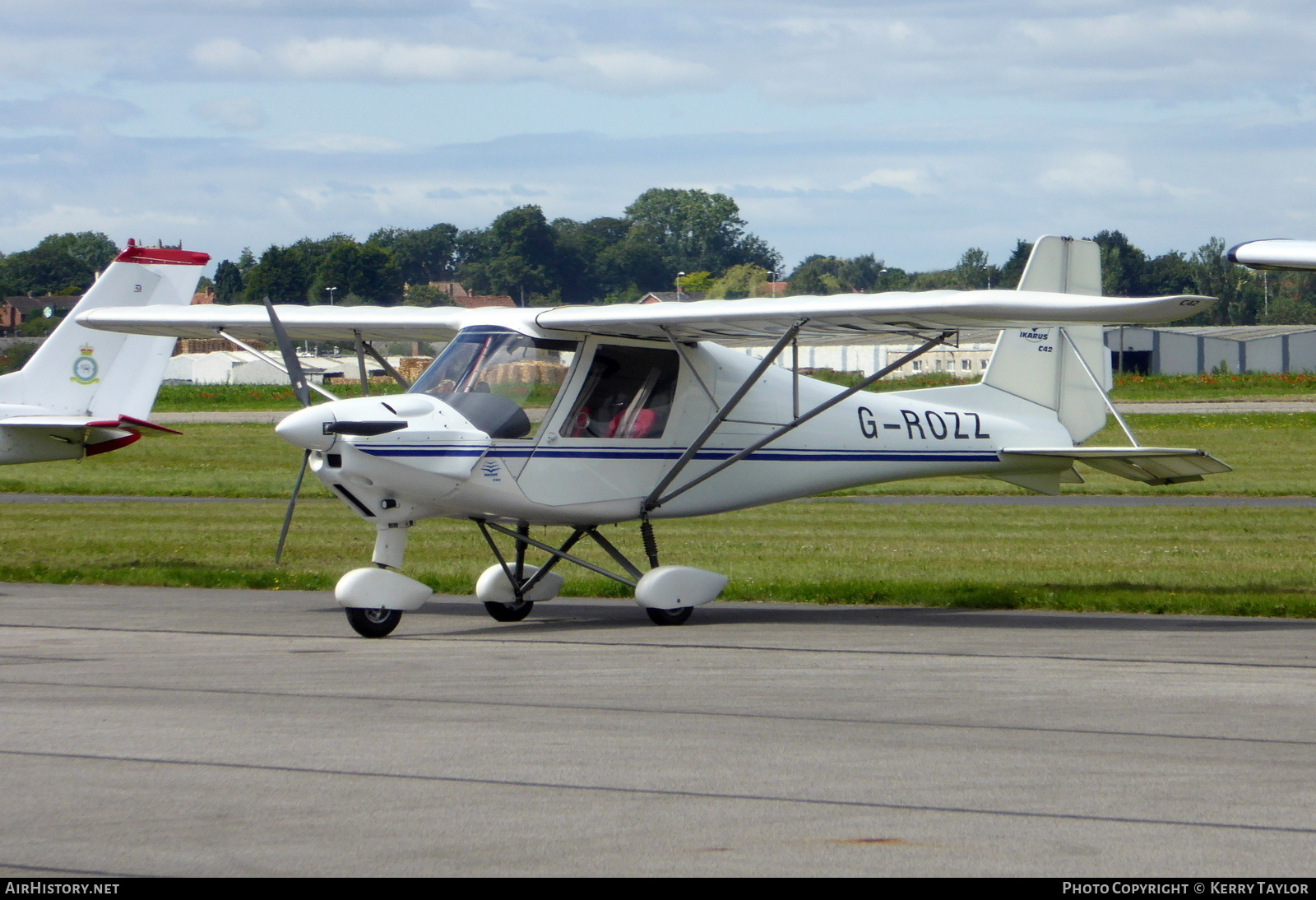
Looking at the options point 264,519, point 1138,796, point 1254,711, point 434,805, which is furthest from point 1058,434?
point 264,519

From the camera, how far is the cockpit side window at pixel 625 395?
12391mm

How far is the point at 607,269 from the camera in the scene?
133000 mm

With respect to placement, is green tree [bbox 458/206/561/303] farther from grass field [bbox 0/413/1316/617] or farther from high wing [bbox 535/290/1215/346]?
high wing [bbox 535/290/1215/346]

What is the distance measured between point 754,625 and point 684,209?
159 metres

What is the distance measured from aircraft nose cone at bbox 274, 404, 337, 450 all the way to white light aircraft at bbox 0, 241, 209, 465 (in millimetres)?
6791

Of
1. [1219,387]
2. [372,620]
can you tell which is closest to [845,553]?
[372,620]

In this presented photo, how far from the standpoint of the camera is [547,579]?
516 inches

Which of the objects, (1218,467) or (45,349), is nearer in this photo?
(1218,467)

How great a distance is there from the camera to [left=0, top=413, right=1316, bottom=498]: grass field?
91.3ft

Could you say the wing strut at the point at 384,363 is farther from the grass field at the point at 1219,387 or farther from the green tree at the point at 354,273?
the green tree at the point at 354,273

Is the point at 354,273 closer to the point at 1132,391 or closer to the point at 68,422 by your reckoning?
the point at 1132,391

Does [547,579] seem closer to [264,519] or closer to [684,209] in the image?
[264,519]

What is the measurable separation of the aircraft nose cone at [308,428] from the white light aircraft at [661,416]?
0.02m

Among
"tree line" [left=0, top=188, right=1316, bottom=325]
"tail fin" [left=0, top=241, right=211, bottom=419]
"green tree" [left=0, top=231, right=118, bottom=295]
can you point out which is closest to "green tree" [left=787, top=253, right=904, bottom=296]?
"tree line" [left=0, top=188, right=1316, bottom=325]
